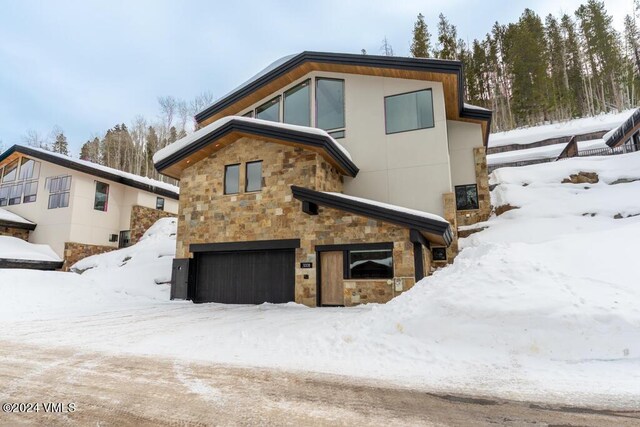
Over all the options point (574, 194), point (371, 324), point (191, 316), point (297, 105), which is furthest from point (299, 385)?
point (574, 194)

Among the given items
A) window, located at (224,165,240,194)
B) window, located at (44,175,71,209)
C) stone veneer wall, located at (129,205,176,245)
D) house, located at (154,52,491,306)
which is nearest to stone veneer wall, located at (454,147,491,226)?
house, located at (154,52,491,306)

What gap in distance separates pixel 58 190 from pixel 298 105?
16083 millimetres

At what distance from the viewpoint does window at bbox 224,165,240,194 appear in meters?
13.2

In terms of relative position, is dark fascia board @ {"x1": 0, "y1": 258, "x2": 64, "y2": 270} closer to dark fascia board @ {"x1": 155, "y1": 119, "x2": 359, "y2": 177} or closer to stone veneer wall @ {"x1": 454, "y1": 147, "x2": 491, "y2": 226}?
dark fascia board @ {"x1": 155, "y1": 119, "x2": 359, "y2": 177}

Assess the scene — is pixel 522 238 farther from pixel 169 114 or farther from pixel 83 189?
pixel 169 114

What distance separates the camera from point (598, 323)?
5133mm

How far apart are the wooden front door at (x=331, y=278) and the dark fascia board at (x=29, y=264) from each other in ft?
54.2

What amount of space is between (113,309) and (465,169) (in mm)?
14541

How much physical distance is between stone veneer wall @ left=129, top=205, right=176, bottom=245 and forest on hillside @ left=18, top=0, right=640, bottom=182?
22.1 m

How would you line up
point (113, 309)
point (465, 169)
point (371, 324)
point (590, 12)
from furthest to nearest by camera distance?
1. point (590, 12)
2. point (465, 169)
3. point (113, 309)
4. point (371, 324)

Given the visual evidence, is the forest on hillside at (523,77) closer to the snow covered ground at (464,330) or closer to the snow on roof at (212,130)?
the snow on roof at (212,130)

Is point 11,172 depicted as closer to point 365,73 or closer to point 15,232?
point 15,232

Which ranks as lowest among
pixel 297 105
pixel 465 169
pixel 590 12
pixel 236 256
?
pixel 236 256

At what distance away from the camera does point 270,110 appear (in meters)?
15.8
